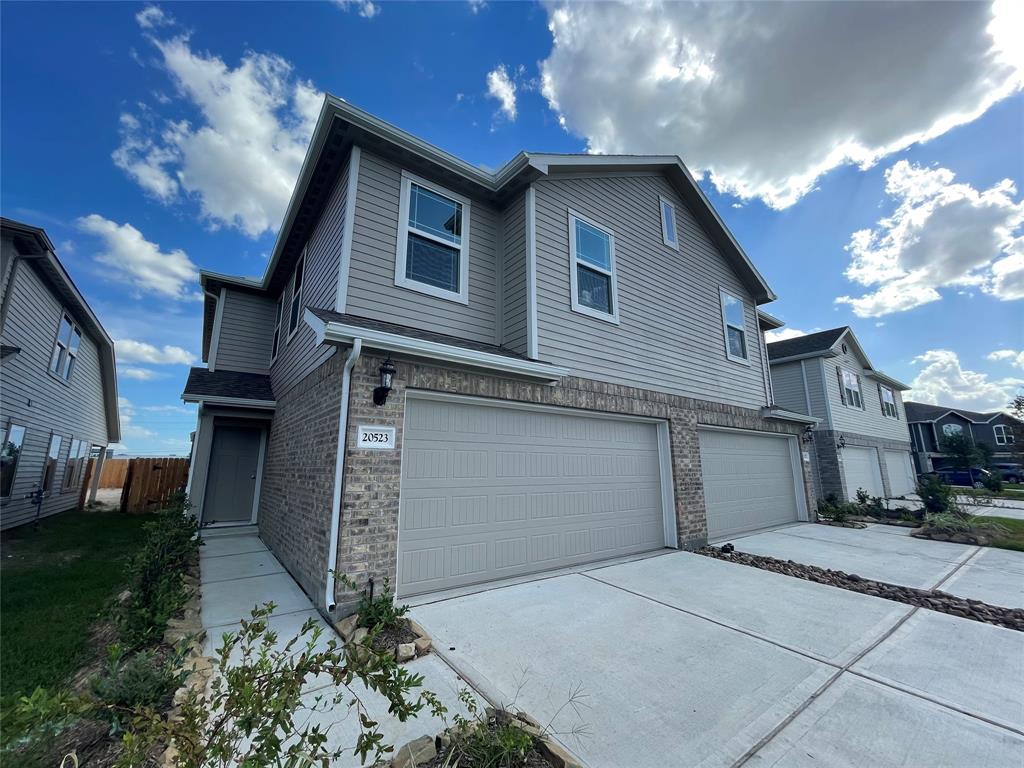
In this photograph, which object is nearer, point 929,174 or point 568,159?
point 568,159

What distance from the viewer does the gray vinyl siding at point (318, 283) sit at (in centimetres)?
560

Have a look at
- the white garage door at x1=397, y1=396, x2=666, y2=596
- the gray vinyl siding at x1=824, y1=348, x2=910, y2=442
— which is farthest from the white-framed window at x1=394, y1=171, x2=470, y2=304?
the gray vinyl siding at x1=824, y1=348, x2=910, y2=442

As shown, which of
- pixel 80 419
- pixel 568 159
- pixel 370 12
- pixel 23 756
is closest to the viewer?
pixel 23 756

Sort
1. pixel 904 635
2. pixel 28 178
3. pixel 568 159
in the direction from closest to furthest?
1. pixel 904 635
2. pixel 568 159
3. pixel 28 178

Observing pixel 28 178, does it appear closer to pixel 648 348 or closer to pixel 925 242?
pixel 648 348

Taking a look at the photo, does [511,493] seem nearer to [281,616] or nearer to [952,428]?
[281,616]

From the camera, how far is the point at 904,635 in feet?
12.8

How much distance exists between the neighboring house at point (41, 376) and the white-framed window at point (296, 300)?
15.4 feet

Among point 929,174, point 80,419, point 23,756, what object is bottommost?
point 23,756

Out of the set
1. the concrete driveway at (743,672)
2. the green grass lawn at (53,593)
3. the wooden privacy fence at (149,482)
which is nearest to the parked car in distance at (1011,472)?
the concrete driveway at (743,672)

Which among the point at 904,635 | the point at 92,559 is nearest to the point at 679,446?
the point at 904,635

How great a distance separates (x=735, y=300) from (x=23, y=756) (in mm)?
12223

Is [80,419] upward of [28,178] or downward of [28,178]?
downward

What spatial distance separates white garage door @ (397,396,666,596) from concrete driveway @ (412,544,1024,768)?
520mm
